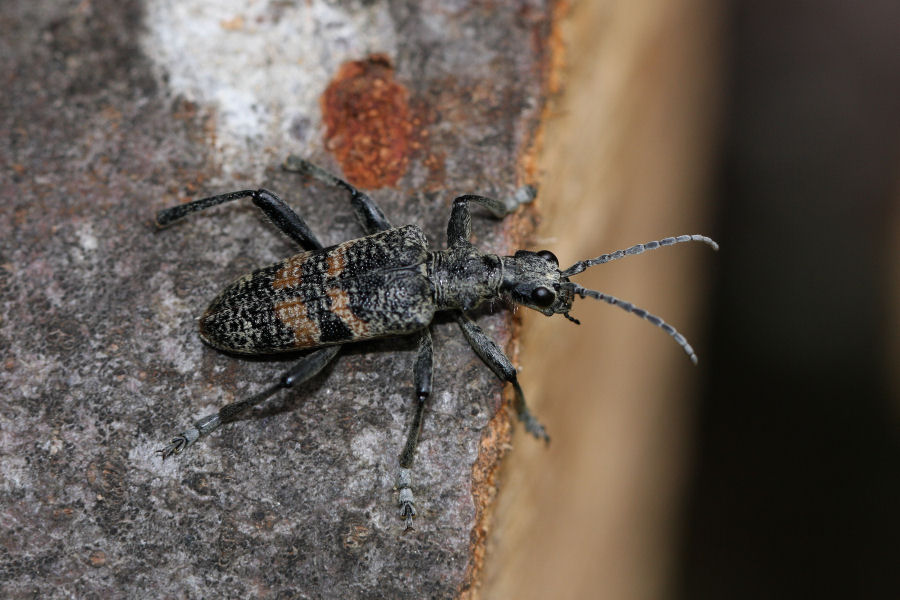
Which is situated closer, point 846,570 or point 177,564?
point 177,564

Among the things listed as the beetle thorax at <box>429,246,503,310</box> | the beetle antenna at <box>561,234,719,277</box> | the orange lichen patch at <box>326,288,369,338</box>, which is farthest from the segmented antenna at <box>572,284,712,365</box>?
the orange lichen patch at <box>326,288,369,338</box>

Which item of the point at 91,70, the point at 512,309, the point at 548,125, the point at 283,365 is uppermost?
the point at 548,125

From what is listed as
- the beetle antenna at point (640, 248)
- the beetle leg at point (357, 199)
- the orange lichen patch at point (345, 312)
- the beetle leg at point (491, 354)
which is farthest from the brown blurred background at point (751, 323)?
the orange lichen patch at point (345, 312)

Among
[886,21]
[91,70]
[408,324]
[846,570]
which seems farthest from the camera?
[886,21]

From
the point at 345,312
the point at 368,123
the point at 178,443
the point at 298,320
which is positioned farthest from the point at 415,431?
the point at 368,123

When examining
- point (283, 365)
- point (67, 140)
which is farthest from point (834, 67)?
point (67, 140)

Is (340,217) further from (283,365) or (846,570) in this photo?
(846,570)

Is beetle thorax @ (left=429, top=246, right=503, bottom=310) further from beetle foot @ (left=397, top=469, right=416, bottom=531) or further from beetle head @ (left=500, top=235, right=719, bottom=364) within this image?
beetle foot @ (left=397, top=469, right=416, bottom=531)
